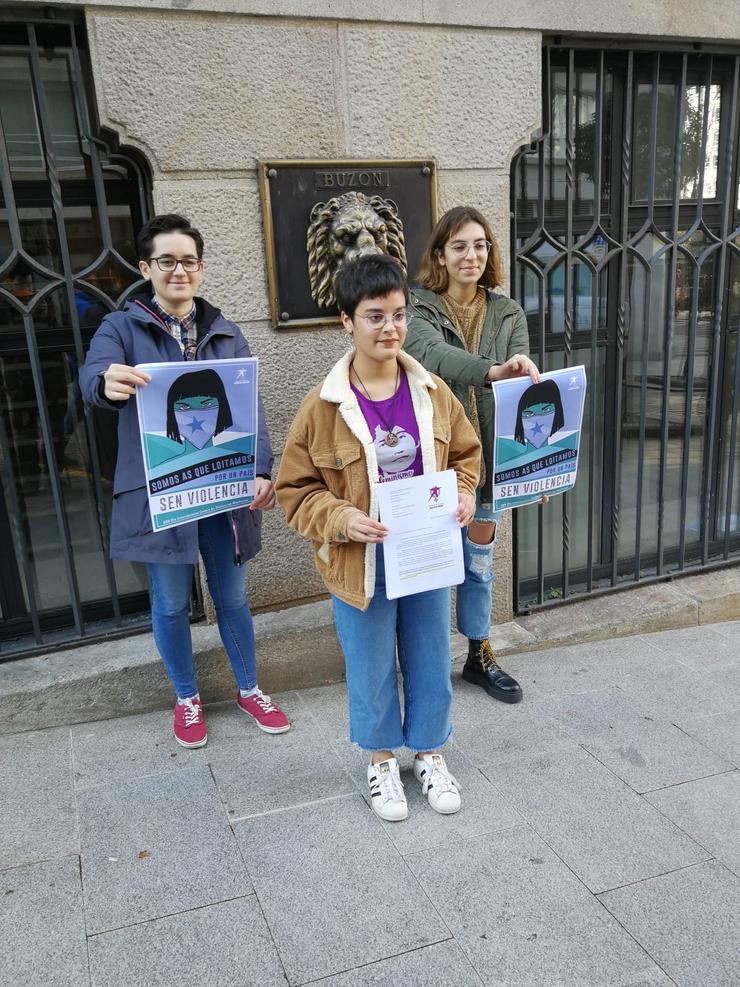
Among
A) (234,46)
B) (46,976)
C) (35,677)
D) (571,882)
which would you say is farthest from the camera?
(35,677)

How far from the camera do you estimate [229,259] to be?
336cm

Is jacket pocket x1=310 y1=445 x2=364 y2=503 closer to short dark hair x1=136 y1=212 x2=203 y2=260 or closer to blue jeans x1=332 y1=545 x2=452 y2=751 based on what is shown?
blue jeans x1=332 y1=545 x2=452 y2=751

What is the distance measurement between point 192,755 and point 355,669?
929 mm

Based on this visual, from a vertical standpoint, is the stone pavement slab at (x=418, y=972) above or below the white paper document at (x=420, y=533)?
below

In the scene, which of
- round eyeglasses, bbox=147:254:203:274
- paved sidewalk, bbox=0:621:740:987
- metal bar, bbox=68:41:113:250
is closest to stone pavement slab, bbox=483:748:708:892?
paved sidewalk, bbox=0:621:740:987

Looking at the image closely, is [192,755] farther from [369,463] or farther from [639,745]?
[639,745]

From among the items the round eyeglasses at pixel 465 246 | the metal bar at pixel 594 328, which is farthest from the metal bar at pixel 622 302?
the round eyeglasses at pixel 465 246

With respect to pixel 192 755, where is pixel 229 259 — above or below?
above

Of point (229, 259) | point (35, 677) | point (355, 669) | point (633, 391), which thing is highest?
point (229, 259)

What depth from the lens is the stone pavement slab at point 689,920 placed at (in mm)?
2148

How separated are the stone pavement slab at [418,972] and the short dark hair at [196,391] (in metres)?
1.76

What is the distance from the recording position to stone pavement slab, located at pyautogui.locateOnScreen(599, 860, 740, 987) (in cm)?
215

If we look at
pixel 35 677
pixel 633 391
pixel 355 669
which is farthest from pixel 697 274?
pixel 35 677

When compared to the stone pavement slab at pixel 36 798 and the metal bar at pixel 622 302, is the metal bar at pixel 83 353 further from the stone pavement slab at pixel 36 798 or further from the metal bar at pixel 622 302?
the metal bar at pixel 622 302
